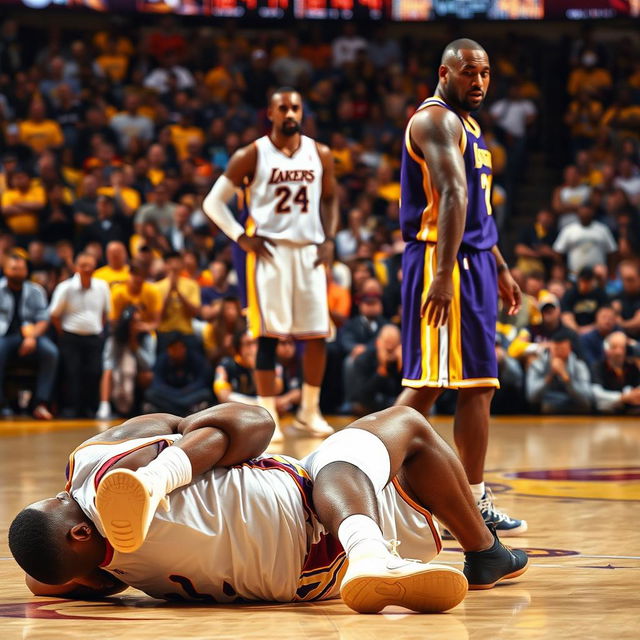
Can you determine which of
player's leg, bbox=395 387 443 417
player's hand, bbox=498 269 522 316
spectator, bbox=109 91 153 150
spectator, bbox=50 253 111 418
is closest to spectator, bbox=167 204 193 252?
spectator, bbox=50 253 111 418

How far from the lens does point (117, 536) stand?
2.91m

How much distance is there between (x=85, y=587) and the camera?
339 centimetres

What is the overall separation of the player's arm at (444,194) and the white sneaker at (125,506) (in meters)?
1.80

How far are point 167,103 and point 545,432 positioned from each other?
28.4 ft

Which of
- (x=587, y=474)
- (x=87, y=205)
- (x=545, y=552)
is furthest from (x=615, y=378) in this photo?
(x=545, y=552)

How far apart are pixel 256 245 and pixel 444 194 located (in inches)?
157

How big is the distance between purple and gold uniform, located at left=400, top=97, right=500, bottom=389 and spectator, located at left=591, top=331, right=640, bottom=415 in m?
6.65

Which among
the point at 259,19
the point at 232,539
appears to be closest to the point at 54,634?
the point at 232,539

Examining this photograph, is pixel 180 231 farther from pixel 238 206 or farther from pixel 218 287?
pixel 238 206

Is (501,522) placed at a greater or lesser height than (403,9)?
lesser

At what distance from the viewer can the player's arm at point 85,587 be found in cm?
334

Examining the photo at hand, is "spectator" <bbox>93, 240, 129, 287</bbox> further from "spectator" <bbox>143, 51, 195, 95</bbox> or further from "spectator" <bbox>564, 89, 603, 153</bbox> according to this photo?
"spectator" <bbox>564, 89, 603, 153</bbox>

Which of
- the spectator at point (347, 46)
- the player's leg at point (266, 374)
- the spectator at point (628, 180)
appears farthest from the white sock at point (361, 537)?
the spectator at point (347, 46)

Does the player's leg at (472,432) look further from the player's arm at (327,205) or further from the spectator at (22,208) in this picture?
the spectator at (22,208)
